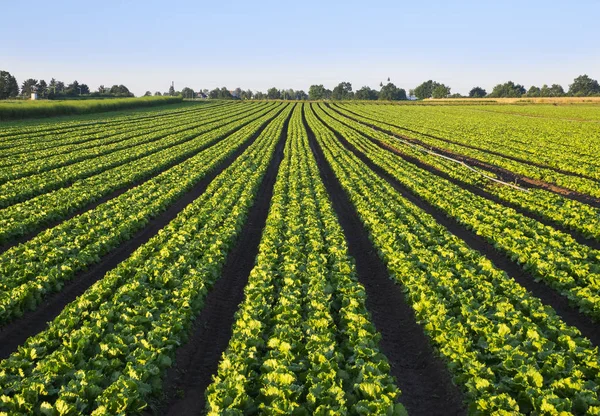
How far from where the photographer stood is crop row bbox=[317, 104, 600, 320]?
35.7ft

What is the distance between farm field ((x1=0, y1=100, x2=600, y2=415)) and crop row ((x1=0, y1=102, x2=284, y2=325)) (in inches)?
2.7

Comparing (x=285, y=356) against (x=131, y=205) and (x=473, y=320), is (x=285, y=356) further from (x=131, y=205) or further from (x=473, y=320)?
(x=131, y=205)

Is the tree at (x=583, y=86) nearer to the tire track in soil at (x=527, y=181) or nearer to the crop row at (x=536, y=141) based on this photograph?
the crop row at (x=536, y=141)

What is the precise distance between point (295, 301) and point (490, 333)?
4.16 metres

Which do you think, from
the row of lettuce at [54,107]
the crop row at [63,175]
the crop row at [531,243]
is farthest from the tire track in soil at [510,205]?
the row of lettuce at [54,107]

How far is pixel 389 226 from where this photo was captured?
15.7 m

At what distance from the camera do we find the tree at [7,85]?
108 m

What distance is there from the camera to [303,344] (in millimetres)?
7809

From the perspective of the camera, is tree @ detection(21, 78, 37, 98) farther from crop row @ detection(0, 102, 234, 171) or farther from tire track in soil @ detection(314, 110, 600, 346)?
tire track in soil @ detection(314, 110, 600, 346)

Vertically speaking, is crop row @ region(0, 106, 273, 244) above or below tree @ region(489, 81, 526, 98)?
below

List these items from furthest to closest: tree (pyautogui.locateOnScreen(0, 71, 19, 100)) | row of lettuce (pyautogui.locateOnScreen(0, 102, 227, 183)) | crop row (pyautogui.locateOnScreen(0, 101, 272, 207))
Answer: tree (pyautogui.locateOnScreen(0, 71, 19, 100)), row of lettuce (pyautogui.locateOnScreen(0, 102, 227, 183)), crop row (pyautogui.locateOnScreen(0, 101, 272, 207))

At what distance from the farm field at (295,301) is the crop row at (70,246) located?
0.22 ft

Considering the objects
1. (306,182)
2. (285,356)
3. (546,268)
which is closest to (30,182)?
(306,182)

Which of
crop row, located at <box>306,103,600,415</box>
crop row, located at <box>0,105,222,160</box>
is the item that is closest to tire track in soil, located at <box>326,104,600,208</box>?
crop row, located at <box>306,103,600,415</box>
